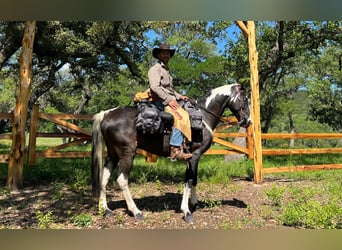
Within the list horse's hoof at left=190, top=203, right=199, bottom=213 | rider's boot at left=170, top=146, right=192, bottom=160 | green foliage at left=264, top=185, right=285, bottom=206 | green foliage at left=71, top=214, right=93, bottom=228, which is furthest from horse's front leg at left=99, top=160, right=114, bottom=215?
green foliage at left=264, top=185, right=285, bottom=206

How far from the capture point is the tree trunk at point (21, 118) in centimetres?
579

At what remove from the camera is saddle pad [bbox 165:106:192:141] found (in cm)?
438

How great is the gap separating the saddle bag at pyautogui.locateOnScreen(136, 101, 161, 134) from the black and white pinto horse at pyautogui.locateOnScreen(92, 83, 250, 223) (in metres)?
0.19

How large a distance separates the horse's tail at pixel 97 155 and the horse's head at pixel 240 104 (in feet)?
6.28

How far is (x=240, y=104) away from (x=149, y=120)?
143cm

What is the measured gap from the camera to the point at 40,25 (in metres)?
9.70

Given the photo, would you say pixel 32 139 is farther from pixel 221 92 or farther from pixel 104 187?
pixel 221 92

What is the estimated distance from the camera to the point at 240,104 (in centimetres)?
489

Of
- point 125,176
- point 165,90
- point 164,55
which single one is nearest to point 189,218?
point 125,176

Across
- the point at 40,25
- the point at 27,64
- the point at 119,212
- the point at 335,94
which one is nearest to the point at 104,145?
the point at 119,212

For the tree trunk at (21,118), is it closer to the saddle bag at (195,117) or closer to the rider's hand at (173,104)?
the rider's hand at (173,104)

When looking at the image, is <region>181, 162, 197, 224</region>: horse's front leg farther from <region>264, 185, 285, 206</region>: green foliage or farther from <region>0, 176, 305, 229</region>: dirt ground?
<region>264, 185, 285, 206</region>: green foliage

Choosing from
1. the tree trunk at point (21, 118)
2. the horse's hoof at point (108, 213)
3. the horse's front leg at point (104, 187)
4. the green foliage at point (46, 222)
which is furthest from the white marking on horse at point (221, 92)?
the tree trunk at point (21, 118)

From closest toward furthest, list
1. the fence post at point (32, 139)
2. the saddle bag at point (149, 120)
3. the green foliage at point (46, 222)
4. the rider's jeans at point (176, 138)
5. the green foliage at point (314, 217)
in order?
the green foliage at point (46, 222) < the green foliage at point (314, 217) < the saddle bag at point (149, 120) < the rider's jeans at point (176, 138) < the fence post at point (32, 139)
